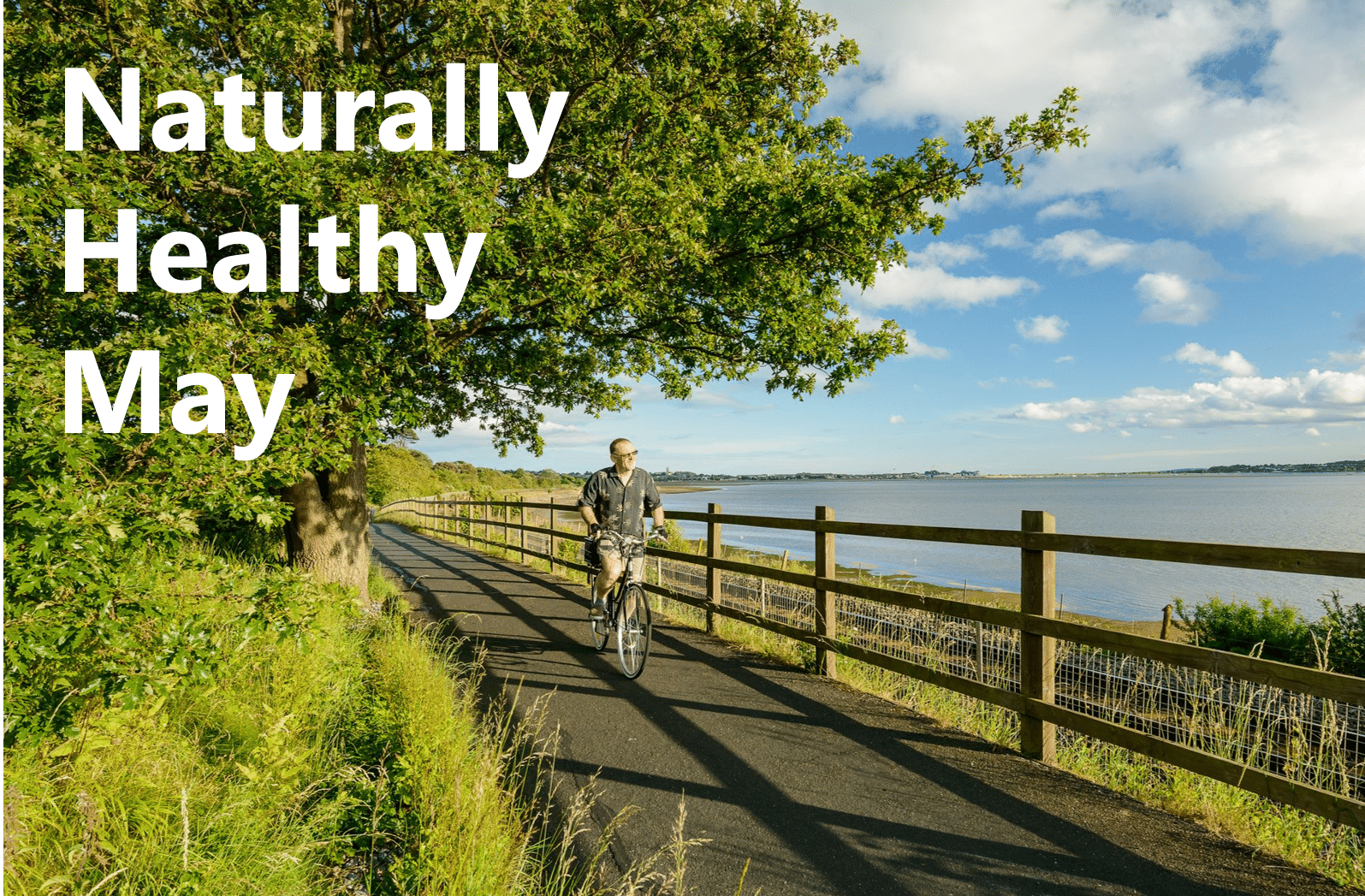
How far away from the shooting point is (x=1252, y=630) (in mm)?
14430

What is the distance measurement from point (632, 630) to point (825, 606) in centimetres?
179

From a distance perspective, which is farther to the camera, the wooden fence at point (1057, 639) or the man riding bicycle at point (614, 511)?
the man riding bicycle at point (614, 511)

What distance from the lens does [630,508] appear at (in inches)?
295

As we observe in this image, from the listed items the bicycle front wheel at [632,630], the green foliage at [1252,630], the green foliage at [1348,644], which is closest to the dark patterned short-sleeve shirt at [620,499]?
the bicycle front wheel at [632,630]

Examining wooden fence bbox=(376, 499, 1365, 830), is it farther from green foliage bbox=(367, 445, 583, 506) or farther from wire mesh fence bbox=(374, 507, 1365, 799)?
green foliage bbox=(367, 445, 583, 506)

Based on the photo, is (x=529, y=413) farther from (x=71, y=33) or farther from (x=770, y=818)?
(x=770, y=818)

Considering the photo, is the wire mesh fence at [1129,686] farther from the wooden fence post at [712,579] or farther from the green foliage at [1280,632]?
the green foliage at [1280,632]

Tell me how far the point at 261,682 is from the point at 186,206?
5.35 meters

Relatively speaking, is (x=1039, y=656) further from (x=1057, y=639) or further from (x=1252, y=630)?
(x=1252, y=630)

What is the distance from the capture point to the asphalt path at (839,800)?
11.4 feet

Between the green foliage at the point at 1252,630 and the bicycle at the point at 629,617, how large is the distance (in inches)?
459

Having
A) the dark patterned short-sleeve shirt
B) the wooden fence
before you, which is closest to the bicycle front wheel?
the dark patterned short-sleeve shirt

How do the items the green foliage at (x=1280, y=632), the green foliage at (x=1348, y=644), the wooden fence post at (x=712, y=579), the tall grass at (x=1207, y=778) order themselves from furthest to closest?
the green foliage at (x=1280, y=632) < the green foliage at (x=1348, y=644) < the wooden fence post at (x=712, y=579) < the tall grass at (x=1207, y=778)

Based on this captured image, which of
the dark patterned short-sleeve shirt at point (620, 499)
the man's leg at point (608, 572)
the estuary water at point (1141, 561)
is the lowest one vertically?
the estuary water at point (1141, 561)
